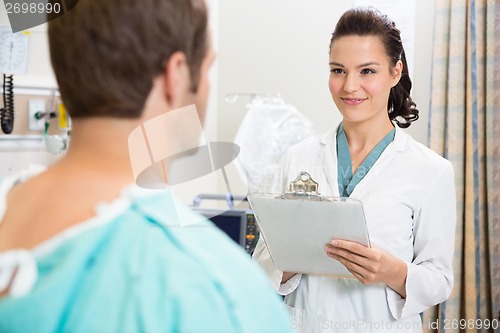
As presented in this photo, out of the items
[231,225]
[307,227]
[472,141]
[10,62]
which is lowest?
[231,225]

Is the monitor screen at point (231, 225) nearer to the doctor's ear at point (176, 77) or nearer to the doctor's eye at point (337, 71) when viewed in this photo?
the doctor's eye at point (337, 71)

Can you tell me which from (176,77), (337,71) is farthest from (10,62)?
(176,77)

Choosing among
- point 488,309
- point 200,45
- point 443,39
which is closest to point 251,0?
point 443,39

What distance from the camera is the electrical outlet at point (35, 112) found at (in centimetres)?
180

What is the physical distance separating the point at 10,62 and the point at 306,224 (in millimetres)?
1186

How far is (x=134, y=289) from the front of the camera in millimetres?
495

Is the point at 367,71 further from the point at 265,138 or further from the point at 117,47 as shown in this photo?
the point at 265,138

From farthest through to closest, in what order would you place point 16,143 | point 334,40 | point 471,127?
1. point 471,127
2. point 16,143
3. point 334,40

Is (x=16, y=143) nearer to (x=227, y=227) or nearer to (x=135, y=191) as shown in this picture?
(x=227, y=227)

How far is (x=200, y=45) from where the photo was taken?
58 cm

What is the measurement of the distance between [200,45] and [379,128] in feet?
3.05

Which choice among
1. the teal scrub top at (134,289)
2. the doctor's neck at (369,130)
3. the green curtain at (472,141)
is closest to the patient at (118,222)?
the teal scrub top at (134,289)

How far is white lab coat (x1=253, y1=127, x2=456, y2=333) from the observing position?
4.29ft

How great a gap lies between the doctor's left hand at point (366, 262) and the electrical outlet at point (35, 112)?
113 centimetres
